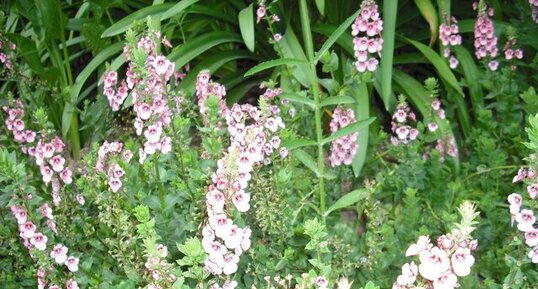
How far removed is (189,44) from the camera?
3504 mm

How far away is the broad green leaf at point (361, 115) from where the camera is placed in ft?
9.79

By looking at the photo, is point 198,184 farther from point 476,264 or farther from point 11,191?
point 476,264

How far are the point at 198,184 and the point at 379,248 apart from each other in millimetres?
631

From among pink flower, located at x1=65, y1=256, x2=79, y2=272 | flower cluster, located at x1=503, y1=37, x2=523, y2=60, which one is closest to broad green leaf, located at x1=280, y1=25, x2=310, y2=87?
flower cluster, located at x1=503, y1=37, x2=523, y2=60

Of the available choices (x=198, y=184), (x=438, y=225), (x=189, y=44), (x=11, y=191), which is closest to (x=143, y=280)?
(x=198, y=184)

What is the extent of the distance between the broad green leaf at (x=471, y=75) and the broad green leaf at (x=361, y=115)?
490 millimetres

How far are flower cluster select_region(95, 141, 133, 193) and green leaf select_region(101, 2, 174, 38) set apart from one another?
3.46ft

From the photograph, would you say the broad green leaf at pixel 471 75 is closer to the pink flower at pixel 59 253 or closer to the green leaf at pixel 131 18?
the green leaf at pixel 131 18

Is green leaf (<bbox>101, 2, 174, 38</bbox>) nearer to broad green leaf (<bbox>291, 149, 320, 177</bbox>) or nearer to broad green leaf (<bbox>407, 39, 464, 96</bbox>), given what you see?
broad green leaf (<bbox>407, 39, 464, 96</bbox>)

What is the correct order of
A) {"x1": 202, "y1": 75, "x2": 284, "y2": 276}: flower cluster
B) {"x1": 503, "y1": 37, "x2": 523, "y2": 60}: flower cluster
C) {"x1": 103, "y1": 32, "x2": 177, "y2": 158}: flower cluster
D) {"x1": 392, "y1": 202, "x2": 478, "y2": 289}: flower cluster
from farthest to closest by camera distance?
{"x1": 503, "y1": 37, "x2": 523, "y2": 60}: flower cluster < {"x1": 103, "y1": 32, "x2": 177, "y2": 158}: flower cluster < {"x1": 202, "y1": 75, "x2": 284, "y2": 276}: flower cluster < {"x1": 392, "y1": 202, "x2": 478, "y2": 289}: flower cluster

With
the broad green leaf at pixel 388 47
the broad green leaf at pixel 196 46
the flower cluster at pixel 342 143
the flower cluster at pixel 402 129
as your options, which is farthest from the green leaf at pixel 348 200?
the broad green leaf at pixel 196 46

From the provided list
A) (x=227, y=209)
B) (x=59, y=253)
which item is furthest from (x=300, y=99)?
(x=59, y=253)

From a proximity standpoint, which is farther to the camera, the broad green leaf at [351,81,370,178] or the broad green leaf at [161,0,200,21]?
the broad green leaf at [161,0,200,21]

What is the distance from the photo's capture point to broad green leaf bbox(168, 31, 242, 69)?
341 centimetres
